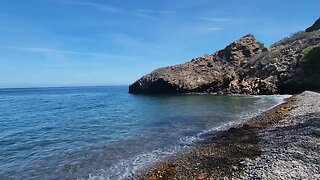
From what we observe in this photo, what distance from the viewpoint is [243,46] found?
94062mm

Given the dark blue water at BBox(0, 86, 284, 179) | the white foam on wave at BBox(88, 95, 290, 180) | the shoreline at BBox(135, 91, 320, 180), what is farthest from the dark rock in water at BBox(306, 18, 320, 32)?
the white foam on wave at BBox(88, 95, 290, 180)

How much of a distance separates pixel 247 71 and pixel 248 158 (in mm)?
70220

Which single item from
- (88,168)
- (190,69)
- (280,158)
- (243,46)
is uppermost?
(243,46)

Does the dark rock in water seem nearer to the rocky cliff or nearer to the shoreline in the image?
the rocky cliff

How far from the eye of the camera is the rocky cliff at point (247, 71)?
64.7m

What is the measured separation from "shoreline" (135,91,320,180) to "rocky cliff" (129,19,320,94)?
45.2 meters

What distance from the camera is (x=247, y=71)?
270ft

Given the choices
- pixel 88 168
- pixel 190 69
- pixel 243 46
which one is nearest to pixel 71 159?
pixel 88 168

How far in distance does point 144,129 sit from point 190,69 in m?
65.3

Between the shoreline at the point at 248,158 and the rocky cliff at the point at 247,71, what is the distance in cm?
4523

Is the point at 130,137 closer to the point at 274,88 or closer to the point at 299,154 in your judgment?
the point at 299,154

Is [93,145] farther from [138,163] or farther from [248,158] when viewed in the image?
[248,158]

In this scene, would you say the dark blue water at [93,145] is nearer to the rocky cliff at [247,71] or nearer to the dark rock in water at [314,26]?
the rocky cliff at [247,71]

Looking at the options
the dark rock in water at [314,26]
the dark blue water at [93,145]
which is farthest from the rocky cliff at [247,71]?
the dark blue water at [93,145]
